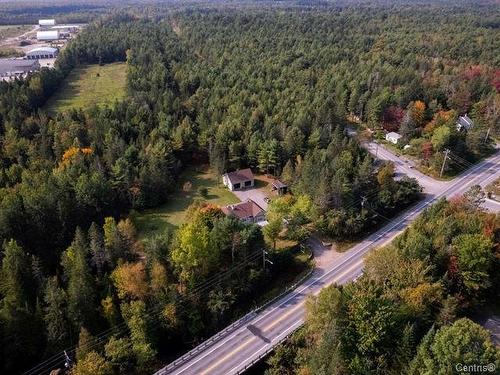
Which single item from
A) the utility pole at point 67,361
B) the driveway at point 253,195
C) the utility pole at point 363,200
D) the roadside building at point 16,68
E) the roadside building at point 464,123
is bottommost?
the driveway at point 253,195

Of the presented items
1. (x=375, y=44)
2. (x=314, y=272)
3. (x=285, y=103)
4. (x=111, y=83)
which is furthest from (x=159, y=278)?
(x=375, y=44)

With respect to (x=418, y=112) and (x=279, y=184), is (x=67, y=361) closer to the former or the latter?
(x=279, y=184)

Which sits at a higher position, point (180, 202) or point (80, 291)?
point (80, 291)

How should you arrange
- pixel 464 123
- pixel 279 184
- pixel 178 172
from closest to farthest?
1. pixel 279 184
2. pixel 178 172
3. pixel 464 123

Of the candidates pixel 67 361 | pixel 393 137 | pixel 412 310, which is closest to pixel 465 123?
pixel 393 137

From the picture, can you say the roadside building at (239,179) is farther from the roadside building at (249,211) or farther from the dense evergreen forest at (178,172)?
the roadside building at (249,211)

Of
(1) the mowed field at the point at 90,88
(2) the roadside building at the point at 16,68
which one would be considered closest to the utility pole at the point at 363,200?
(1) the mowed field at the point at 90,88

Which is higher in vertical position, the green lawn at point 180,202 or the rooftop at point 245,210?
the rooftop at point 245,210
